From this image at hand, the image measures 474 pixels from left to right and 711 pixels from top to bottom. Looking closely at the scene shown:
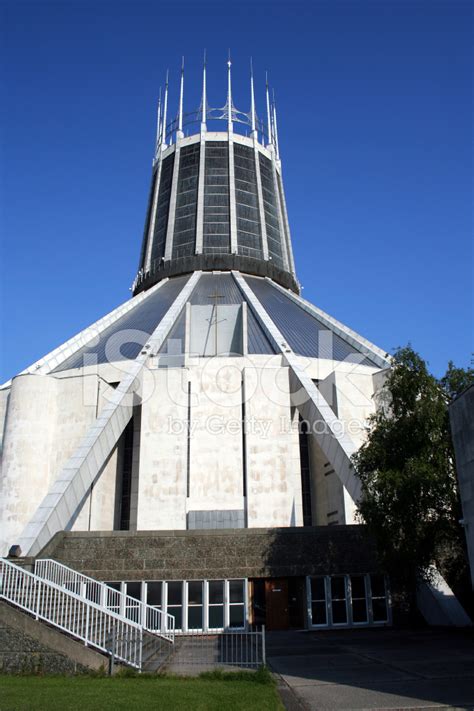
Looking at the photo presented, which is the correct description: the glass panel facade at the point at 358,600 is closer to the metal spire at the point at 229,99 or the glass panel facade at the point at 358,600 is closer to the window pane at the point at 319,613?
the window pane at the point at 319,613

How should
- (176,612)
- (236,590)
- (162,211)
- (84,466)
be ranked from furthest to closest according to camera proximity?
(162,211) < (84,466) < (236,590) < (176,612)

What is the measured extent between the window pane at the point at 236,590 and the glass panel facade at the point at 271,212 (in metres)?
26.1

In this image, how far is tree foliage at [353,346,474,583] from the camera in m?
A: 14.3

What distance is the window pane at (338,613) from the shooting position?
1758 cm

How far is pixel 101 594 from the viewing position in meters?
14.9

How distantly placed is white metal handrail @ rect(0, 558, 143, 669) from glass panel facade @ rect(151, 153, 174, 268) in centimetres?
3034

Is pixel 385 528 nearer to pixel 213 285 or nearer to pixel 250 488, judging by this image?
pixel 250 488

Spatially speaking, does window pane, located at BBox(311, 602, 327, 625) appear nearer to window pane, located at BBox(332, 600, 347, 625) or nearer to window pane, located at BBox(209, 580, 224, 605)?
window pane, located at BBox(332, 600, 347, 625)

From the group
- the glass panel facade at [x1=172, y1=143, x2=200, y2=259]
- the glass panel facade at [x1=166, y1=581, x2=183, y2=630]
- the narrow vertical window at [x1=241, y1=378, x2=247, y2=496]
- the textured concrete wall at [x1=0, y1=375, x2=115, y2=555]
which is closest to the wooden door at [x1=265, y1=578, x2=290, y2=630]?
the glass panel facade at [x1=166, y1=581, x2=183, y2=630]

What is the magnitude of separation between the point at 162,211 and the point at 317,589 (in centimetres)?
3075

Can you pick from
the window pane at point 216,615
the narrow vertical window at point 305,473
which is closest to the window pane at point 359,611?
the window pane at point 216,615

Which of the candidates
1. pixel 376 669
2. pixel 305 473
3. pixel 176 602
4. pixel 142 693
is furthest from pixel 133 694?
pixel 305 473

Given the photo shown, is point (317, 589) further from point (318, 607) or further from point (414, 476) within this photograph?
point (414, 476)

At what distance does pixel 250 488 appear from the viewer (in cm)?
2189
